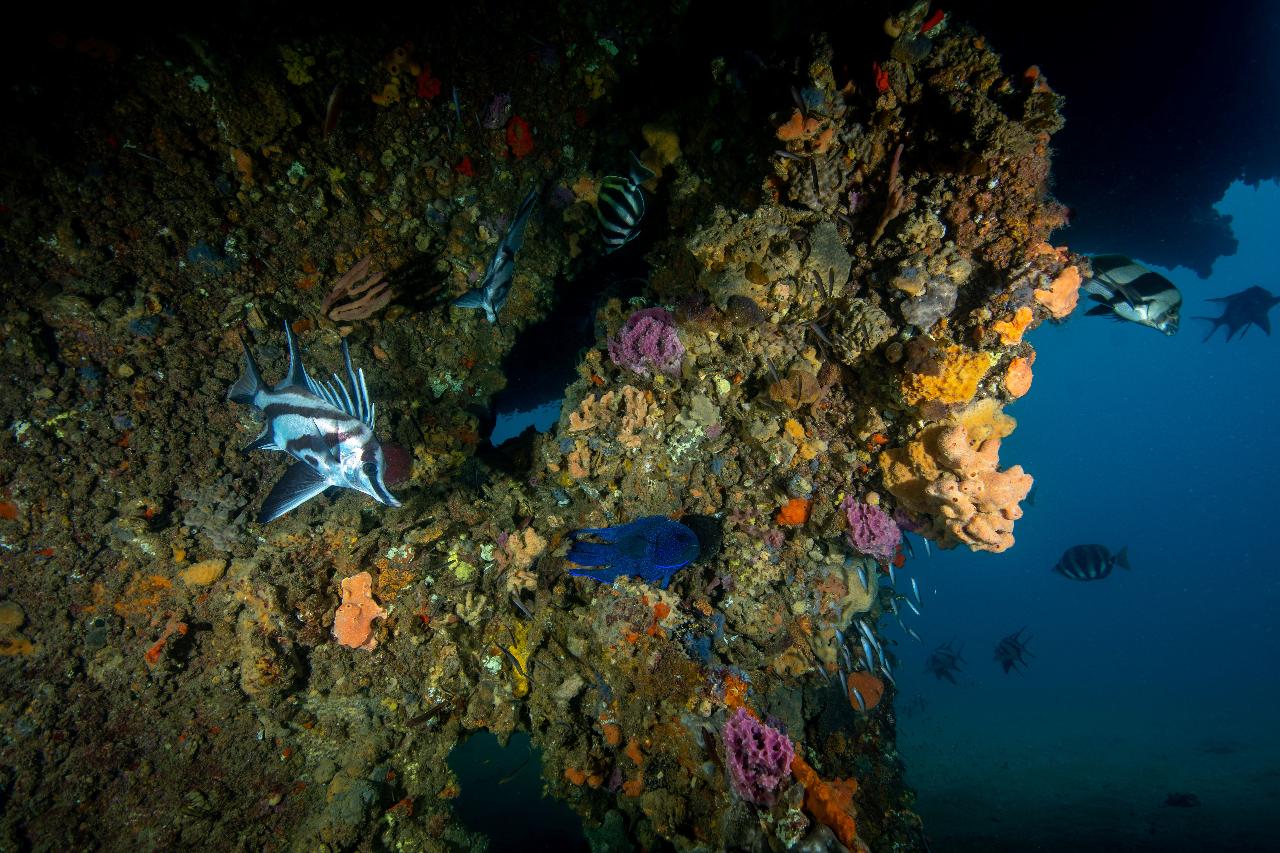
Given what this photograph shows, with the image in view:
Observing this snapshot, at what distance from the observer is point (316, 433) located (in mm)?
2449

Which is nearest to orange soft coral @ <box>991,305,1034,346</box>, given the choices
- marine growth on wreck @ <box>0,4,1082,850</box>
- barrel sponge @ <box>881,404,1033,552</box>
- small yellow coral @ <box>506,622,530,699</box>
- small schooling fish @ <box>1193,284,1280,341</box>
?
marine growth on wreck @ <box>0,4,1082,850</box>

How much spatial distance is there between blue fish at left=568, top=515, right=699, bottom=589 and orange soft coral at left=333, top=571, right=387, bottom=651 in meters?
1.72

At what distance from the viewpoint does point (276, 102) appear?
372cm

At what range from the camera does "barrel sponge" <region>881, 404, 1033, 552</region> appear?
3.44 m

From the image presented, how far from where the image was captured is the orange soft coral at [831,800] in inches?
136

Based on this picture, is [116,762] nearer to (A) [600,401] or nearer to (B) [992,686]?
(A) [600,401]

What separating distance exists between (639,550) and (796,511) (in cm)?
136

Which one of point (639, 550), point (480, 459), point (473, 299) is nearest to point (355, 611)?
point (480, 459)

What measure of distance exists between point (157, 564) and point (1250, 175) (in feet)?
56.2

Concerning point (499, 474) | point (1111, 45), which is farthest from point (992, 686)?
point (499, 474)

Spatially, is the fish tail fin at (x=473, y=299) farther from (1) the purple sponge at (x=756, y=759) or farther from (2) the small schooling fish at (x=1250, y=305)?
(2) the small schooling fish at (x=1250, y=305)

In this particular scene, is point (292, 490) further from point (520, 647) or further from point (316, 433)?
point (520, 647)

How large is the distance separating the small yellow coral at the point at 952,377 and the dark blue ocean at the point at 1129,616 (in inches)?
162

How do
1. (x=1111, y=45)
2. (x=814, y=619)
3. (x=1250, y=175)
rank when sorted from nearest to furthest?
(x=814, y=619), (x=1111, y=45), (x=1250, y=175)
